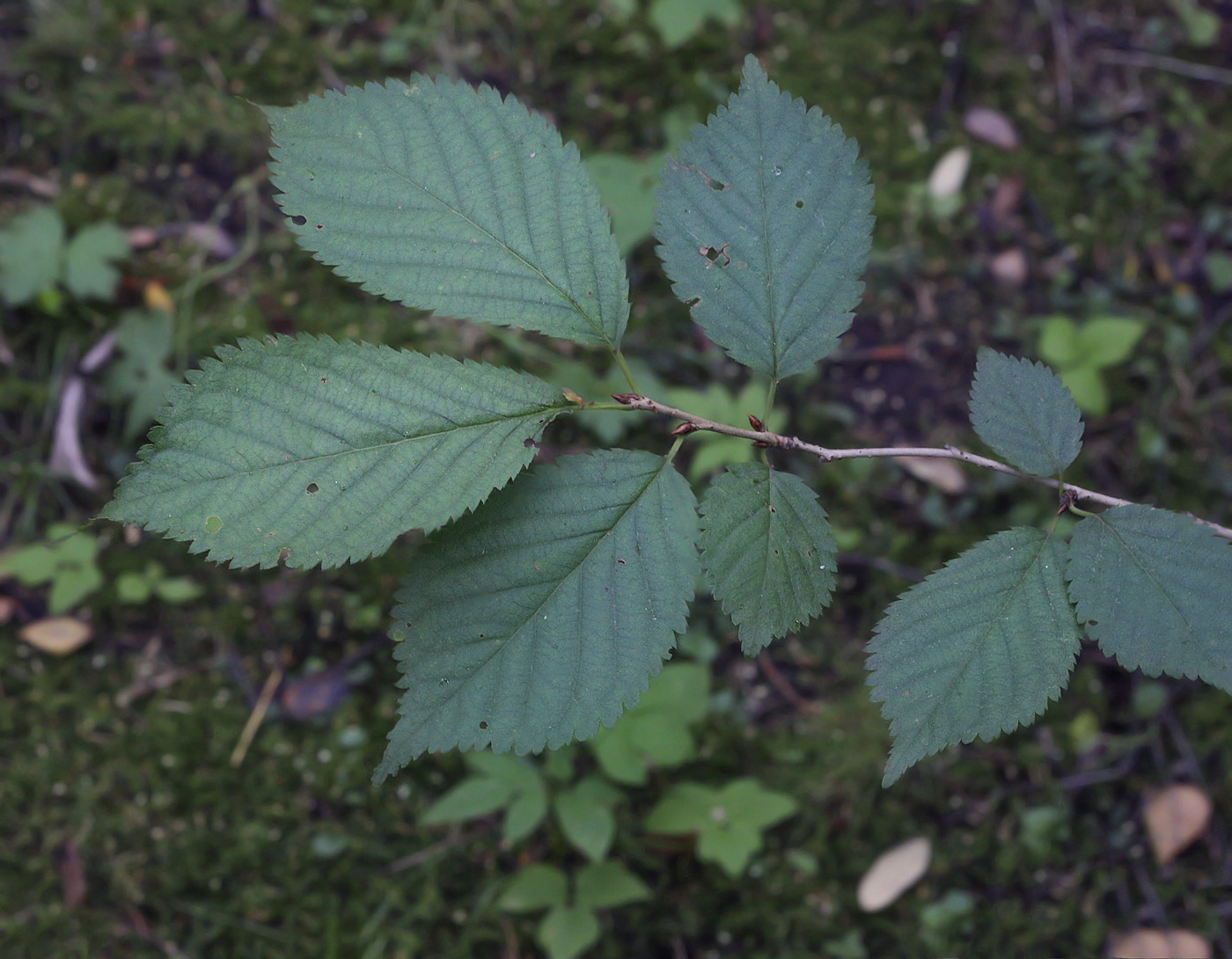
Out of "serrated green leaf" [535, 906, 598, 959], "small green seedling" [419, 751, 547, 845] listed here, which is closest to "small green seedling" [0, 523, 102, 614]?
"small green seedling" [419, 751, 547, 845]

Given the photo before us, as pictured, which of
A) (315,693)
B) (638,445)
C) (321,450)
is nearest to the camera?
(321,450)

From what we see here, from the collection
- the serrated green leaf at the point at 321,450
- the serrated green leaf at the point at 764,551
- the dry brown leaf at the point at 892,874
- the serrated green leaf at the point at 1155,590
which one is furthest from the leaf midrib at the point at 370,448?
the dry brown leaf at the point at 892,874

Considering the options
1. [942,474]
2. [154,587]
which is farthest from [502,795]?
[942,474]

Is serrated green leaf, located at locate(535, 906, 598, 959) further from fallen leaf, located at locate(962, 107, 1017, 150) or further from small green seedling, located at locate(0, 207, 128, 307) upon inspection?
fallen leaf, located at locate(962, 107, 1017, 150)

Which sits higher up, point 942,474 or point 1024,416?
point 1024,416

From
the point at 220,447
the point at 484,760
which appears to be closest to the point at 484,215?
the point at 220,447

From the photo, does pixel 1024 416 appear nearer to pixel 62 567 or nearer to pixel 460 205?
pixel 460 205
